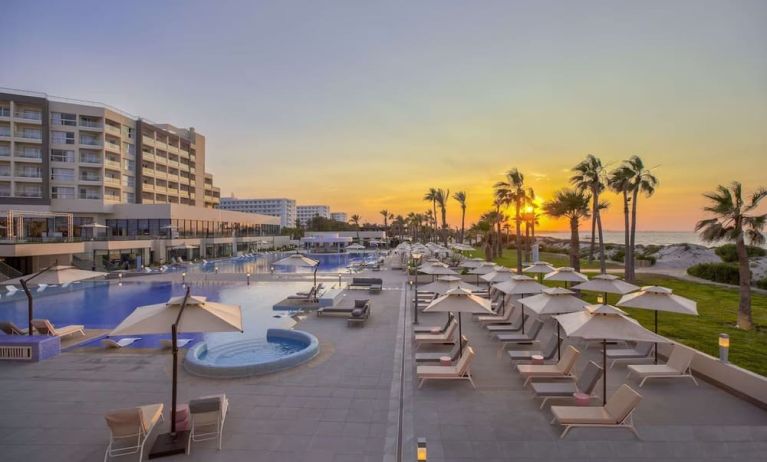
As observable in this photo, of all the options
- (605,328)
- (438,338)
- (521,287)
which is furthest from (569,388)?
(521,287)

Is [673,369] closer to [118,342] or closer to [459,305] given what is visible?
[459,305]

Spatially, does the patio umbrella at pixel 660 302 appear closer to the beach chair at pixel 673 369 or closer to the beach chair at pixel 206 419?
the beach chair at pixel 673 369

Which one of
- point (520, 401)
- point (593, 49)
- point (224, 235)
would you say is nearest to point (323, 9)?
point (593, 49)

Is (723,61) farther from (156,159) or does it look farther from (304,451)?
(156,159)

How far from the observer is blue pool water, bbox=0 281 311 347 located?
1653 centimetres

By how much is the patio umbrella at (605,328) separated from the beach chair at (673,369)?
77.0 inches

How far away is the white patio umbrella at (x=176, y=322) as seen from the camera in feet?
20.2

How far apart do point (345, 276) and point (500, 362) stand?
2232 cm

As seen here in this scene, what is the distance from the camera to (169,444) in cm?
602

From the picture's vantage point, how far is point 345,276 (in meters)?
31.8

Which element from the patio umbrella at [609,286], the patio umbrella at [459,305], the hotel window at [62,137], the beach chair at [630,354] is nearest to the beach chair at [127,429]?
the patio umbrella at [459,305]

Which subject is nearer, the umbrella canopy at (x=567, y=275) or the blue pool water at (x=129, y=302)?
the umbrella canopy at (x=567, y=275)

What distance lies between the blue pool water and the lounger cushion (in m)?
10.9

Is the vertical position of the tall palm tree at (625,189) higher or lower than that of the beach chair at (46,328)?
higher
